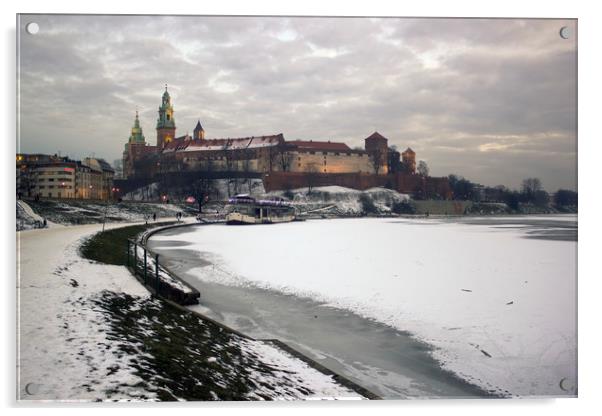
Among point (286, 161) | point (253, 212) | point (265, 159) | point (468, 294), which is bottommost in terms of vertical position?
point (468, 294)

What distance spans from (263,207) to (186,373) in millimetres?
21563

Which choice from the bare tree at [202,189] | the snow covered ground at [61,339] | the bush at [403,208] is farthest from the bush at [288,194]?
the snow covered ground at [61,339]

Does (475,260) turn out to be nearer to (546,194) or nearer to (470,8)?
(546,194)

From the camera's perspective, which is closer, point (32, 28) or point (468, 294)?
point (32, 28)

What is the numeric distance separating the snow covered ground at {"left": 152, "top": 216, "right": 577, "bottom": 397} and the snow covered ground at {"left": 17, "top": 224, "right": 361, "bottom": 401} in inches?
67.2

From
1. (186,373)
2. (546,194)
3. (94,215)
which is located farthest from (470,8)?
(94,215)

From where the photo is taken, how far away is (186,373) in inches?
132

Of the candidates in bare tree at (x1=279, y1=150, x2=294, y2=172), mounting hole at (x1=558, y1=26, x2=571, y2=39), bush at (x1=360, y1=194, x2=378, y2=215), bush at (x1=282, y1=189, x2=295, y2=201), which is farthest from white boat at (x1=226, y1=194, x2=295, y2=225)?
mounting hole at (x1=558, y1=26, x2=571, y2=39)

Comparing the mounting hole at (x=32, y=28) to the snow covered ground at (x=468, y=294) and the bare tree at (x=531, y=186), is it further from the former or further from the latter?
the bare tree at (x=531, y=186)

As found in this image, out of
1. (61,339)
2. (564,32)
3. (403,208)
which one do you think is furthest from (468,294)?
(403,208)

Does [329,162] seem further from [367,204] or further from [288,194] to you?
[288,194]

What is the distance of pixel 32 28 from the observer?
15.3ft

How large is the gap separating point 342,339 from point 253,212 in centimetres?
1914

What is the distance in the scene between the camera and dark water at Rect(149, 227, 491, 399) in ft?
12.5
